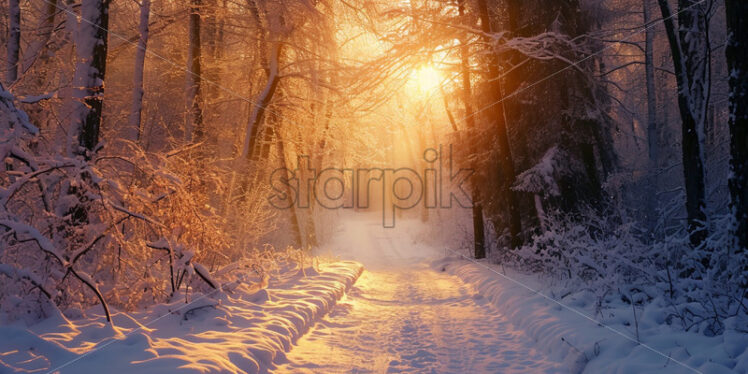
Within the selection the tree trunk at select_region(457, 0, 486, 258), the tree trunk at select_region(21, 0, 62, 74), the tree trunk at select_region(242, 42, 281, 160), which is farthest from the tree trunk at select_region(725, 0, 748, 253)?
the tree trunk at select_region(21, 0, 62, 74)

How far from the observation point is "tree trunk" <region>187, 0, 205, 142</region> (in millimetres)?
14750

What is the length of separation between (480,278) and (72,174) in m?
9.69

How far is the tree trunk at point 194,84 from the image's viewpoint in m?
14.8

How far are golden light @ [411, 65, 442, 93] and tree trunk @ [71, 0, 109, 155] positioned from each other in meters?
8.24

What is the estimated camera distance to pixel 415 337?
732cm

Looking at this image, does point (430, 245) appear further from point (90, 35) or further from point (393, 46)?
point (90, 35)

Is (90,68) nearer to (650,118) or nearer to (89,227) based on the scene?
(89,227)

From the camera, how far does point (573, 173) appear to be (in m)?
13.9

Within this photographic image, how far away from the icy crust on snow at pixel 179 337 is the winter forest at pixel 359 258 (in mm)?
34

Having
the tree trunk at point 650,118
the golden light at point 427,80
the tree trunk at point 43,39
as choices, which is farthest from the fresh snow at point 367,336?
the tree trunk at point 650,118

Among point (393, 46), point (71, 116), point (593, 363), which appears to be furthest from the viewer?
point (393, 46)

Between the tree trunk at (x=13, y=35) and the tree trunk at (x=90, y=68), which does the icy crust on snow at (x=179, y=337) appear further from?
the tree trunk at (x=13, y=35)

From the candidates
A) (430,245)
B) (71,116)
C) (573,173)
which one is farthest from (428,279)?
(430,245)

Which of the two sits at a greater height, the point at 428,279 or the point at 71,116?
the point at 71,116
